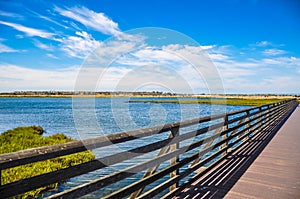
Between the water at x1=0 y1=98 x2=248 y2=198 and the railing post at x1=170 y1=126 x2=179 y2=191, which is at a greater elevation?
the railing post at x1=170 y1=126 x2=179 y2=191

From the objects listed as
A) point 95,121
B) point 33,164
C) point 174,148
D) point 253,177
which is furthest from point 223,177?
point 95,121

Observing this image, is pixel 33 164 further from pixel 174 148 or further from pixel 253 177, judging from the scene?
pixel 253 177

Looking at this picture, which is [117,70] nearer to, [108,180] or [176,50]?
[176,50]

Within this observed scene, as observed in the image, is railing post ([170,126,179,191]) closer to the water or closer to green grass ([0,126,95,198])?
the water

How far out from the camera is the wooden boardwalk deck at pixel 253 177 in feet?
14.8

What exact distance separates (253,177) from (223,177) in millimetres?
629

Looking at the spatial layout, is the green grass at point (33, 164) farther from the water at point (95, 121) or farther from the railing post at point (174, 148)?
the railing post at point (174, 148)

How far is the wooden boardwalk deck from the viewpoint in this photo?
450 cm

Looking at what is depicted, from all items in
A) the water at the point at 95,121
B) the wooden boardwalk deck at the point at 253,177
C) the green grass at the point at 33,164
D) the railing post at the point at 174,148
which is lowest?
the water at the point at 95,121

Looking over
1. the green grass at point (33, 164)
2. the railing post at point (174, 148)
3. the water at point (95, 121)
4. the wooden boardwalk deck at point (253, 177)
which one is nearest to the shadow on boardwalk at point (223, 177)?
the wooden boardwalk deck at point (253, 177)

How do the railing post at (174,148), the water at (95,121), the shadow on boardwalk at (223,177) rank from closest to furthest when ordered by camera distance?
the railing post at (174,148) < the shadow on boardwalk at (223,177) < the water at (95,121)

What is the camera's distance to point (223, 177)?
17.5ft

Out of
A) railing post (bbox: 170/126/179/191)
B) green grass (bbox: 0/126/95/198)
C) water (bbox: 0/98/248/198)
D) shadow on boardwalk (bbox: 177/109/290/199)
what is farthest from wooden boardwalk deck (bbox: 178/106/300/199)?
green grass (bbox: 0/126/95/198)

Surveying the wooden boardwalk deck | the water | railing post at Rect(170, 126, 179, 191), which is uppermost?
railing post at Rect(170, 126, 179, 191)
